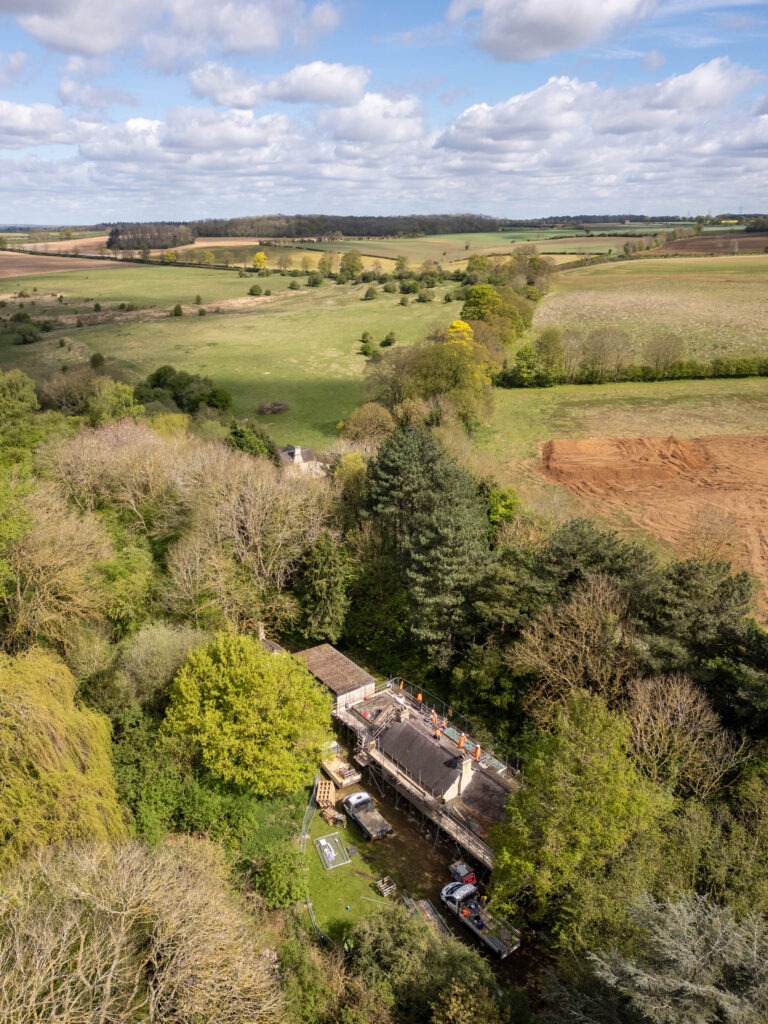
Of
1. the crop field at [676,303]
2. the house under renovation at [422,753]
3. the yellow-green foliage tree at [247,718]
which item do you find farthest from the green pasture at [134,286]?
the yellow-green foliage tree at [247,718]

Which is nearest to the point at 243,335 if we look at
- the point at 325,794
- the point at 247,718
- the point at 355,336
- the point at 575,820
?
the point at 355,336

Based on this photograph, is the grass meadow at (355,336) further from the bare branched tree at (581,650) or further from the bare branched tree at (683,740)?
the bare branched tree at (683,740)

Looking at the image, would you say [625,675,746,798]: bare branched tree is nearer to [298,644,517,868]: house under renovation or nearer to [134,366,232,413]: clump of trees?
[298,644,517,868]: house under renovation

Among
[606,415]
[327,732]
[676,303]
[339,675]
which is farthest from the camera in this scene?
[676,303]

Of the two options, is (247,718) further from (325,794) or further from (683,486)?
(683,486)

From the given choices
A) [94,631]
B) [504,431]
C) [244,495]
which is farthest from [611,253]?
[94,631]

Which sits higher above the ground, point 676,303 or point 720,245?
point 720,245
